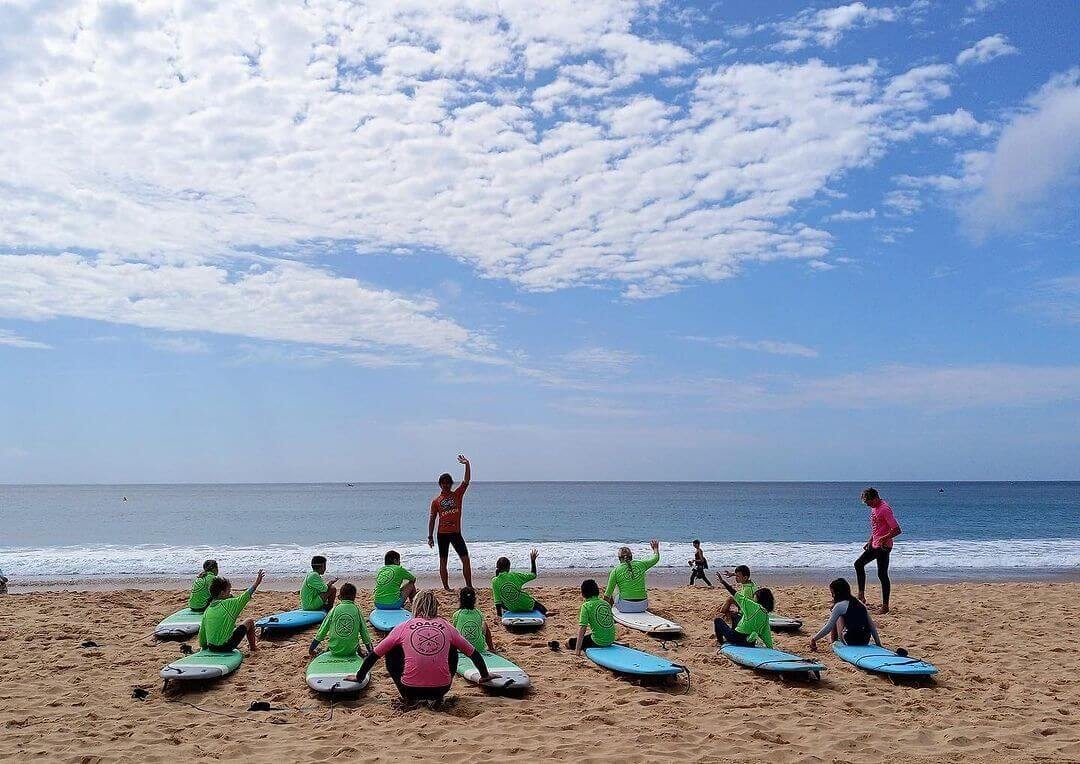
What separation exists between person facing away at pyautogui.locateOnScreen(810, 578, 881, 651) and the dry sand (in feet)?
1.14

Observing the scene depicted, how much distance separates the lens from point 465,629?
8.04m

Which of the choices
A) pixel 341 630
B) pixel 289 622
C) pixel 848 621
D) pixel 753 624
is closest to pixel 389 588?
pixel 289 622

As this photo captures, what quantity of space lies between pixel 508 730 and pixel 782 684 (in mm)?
3418

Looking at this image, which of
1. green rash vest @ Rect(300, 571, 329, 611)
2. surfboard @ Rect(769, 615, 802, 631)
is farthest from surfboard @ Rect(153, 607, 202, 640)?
surfboard @ Rect(769, 615, 802, 631)

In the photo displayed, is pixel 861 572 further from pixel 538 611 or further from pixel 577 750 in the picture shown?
pixel 577 750

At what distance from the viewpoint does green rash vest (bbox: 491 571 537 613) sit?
37.1 feet

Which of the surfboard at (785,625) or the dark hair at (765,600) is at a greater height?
the dark hair at (765,600)

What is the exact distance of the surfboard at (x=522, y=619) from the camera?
35.1 feet

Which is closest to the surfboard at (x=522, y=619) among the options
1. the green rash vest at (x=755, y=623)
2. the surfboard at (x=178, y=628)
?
the green rash vest at (x=755, y=623)

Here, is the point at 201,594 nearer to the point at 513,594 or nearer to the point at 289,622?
the point at 289,622

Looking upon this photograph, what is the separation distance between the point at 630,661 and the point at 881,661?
3.01 metres

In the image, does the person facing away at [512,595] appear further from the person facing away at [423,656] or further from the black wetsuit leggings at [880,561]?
the black wetsuit leggings at [880,561]

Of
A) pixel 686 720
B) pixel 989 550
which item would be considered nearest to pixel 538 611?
pixel 686 720

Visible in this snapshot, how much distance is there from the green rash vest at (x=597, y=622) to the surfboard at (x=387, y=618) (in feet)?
9.93
